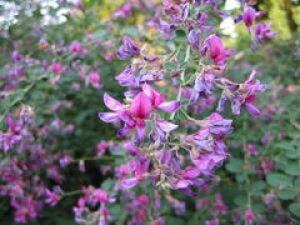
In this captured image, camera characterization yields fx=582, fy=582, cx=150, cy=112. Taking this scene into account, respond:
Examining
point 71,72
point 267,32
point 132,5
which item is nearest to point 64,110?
point 71,72

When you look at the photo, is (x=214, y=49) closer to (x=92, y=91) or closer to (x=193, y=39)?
(x=193, y=39)

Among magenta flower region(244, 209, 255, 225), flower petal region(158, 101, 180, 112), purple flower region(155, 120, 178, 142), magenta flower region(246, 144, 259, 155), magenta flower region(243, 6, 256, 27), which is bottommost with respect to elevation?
magenta flower region(244, 209, 255, 225)

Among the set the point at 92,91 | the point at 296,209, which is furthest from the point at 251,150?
the point at 92,91

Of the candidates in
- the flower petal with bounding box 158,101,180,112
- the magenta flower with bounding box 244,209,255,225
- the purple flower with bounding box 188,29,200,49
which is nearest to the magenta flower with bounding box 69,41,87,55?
the magenta flower with bounding box 244,209,255,225

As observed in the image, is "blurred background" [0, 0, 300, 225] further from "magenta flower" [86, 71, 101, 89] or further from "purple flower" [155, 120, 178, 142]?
"purple flower" [155, 120, 178, 142]

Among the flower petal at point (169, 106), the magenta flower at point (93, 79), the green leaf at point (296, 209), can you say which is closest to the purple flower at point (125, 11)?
the magenta flower at point (93, 79)
